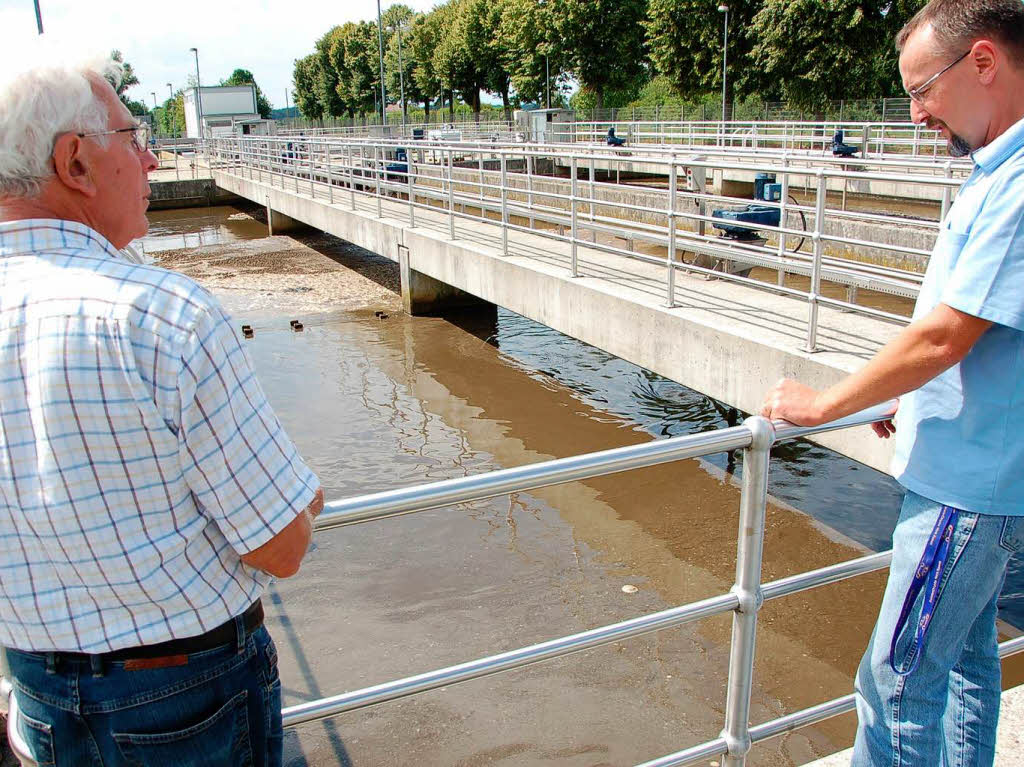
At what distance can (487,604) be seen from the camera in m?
5.64

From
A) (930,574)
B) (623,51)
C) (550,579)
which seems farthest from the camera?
(623,51)

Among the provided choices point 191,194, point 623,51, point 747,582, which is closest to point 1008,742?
point 747,582

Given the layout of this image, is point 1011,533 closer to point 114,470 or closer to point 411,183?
point 114,470

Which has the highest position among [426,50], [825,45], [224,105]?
[426,50]

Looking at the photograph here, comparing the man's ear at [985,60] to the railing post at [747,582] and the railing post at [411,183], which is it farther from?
the railing post at [411,183]

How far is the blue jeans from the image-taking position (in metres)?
1.79

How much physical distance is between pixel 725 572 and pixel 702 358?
1.64 m

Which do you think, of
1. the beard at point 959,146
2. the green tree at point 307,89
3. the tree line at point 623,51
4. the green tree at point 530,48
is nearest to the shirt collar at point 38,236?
the beard at point 959,146

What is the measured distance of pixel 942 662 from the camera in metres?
1.86

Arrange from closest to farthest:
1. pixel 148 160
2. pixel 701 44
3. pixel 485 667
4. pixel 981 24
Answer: pixel 148 160, pixel 981 24, pixel 485 667, pixel 701 44

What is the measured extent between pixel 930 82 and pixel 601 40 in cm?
5165

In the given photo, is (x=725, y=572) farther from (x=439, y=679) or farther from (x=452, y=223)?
(x=452, y=223)

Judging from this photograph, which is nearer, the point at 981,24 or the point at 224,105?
the point at 981,24

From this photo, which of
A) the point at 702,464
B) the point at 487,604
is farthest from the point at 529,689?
the point at 702,464
